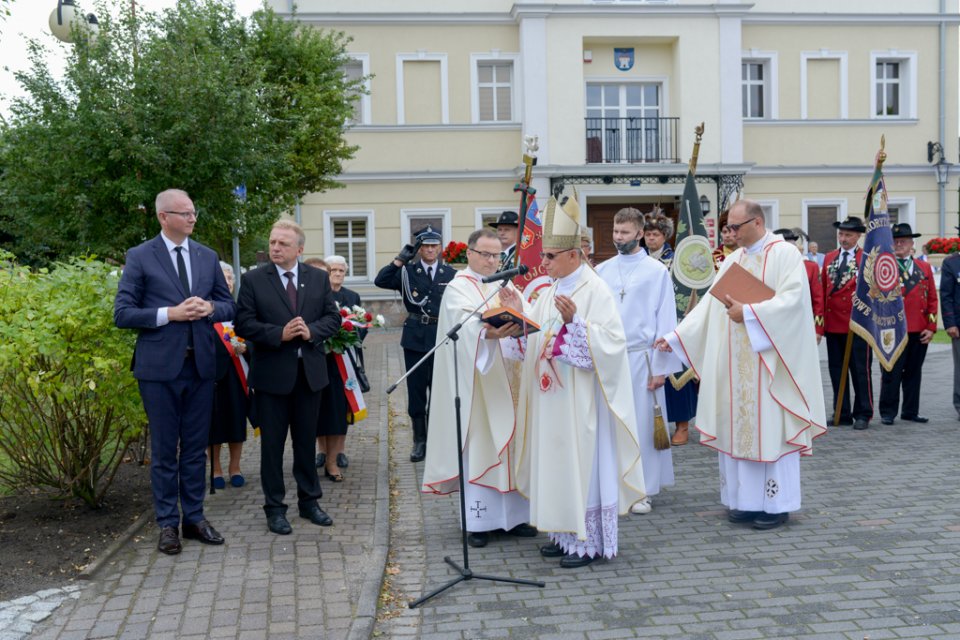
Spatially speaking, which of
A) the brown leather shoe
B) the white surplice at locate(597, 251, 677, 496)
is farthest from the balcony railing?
the white surplice at locate(597, 251, 677, 496)

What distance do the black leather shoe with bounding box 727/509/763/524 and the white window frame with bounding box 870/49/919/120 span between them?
20.4 m

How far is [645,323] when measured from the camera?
6895mm

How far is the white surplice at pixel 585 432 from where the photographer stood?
5.21 metres

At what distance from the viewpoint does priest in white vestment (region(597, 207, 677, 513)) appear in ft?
21.9

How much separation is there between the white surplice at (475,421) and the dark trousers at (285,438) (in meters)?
0.84

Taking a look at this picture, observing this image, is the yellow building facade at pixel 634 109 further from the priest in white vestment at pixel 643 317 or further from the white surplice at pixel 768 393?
the white surplice at pixel 768 393

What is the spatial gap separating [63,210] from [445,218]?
1381 cm

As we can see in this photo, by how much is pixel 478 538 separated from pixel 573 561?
2.59 ft

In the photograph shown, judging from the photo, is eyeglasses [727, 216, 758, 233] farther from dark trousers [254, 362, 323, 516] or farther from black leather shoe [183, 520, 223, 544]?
black leather shoe [183, 520, 223, 544]

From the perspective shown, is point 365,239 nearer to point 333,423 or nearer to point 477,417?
point 333,423

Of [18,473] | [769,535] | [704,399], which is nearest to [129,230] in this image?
[18,473]

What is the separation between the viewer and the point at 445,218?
2255cm

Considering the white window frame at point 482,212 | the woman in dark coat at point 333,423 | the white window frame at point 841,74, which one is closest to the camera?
the woman in dark coat at point 333,423

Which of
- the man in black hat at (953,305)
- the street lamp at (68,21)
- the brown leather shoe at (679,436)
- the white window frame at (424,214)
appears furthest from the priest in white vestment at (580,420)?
the white window frame at (424,214)
